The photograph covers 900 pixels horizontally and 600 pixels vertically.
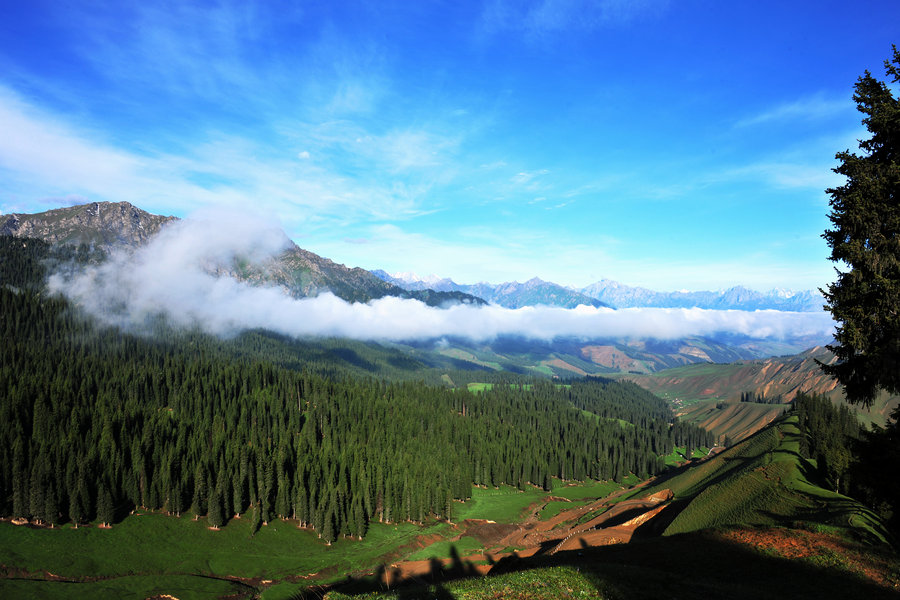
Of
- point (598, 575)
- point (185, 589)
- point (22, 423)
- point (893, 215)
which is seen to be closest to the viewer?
point (893, 215)

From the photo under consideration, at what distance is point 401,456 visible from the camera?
134500 mm

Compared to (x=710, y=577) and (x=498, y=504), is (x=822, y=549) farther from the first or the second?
(x=498, y=504)

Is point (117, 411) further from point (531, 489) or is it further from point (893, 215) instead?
point (893, 215)

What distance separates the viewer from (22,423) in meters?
118

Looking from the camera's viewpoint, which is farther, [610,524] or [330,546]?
[330,546]

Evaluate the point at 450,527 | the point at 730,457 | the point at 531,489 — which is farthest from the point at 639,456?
the point at 450,527

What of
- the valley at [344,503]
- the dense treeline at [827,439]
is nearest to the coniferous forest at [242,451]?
the valley at [344,503]

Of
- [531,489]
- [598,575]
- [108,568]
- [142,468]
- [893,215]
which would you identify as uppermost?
[893,215]

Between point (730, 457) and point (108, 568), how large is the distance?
138 m

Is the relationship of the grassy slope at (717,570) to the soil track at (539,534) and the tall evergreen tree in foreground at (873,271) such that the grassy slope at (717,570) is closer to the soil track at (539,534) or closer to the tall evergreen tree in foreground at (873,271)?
the tall evergreen tree in foreground at (873,271)

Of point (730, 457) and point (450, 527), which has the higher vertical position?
point (730, 457)

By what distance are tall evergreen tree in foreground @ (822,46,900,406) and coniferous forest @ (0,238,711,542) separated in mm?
104239

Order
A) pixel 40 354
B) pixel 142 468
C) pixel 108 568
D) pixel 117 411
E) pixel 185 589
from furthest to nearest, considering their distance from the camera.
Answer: pixel 40 354 < pixel 117 411 < pixel 142 468 < pixel 108 568 < pixel 185 589

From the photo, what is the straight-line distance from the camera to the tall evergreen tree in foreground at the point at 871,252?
2056 centimetres
